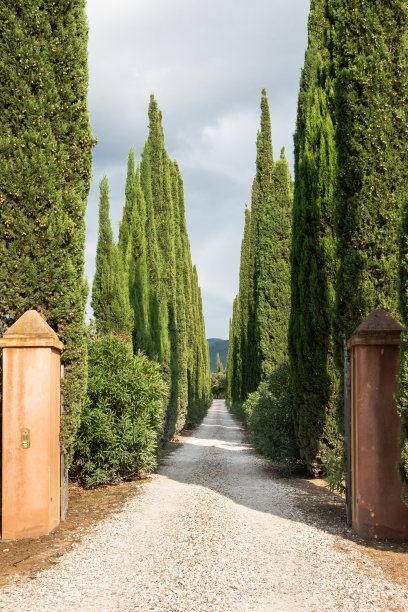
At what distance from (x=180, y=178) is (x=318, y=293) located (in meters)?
17.6

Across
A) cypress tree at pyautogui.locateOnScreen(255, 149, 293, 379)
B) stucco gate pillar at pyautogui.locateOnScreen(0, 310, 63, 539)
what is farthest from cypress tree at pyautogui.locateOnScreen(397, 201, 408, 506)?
cypress tree at pyautogui.locateOnScreen(255, 149, 293, 379)

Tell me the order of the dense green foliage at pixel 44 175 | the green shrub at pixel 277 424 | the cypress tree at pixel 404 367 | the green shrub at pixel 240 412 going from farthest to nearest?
the green shrub at pixel 240 412 < the green shrub at pixel 277 424 < the dense green foliage at pixel 44 175 < the cypress tree at pixel 404 367

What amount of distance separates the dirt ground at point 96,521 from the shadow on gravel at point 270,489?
0.4 inches

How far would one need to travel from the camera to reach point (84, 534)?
5.78m

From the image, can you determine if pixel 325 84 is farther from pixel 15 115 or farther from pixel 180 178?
pixel 180 178

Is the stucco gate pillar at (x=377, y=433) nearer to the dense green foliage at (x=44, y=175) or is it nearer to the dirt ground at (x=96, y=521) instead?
the dirt ground at (x=96, y=521)

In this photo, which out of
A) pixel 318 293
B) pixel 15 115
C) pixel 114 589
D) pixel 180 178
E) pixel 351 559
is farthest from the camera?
pixel 180 178

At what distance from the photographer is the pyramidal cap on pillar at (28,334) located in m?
5.76

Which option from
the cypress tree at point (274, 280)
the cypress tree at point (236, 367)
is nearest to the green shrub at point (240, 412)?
the cypress tree at point (236, 367)

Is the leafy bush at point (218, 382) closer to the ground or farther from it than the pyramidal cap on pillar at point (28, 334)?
closer to the ground

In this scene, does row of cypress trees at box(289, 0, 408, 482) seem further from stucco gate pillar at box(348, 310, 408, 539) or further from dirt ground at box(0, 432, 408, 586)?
stucco gate pillar at box(348, 310, 408, 539)

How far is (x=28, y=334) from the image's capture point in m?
5.80

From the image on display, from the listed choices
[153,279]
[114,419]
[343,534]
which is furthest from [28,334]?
[153,279]

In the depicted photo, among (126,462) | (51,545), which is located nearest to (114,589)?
(51,545)
